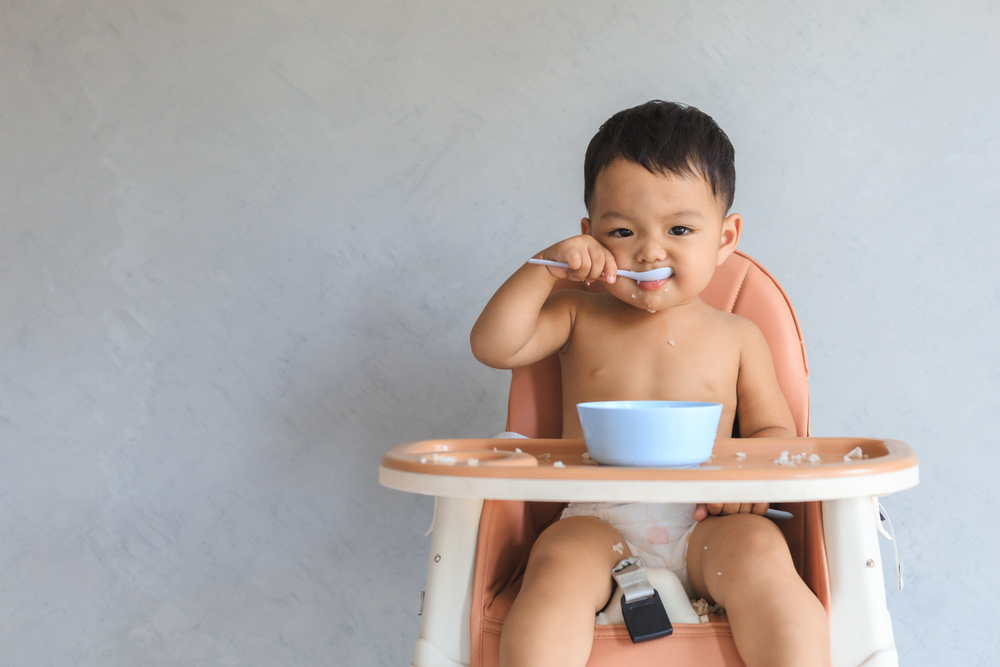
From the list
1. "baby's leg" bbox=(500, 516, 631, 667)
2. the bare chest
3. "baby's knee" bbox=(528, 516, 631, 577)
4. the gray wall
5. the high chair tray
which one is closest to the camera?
the high chair tray

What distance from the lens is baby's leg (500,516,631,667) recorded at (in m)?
0.71

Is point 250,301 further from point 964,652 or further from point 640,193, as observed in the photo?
point 964,652

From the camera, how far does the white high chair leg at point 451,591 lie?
75cm

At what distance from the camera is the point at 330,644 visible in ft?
4.56

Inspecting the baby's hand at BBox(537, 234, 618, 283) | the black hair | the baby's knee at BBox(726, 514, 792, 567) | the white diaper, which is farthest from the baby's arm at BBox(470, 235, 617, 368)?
the baby's knee at BBox(726, 514, 792, 567)

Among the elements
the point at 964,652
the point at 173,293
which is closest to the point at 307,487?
the point at 173,293

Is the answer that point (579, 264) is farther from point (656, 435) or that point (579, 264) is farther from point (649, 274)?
point (656, 435)

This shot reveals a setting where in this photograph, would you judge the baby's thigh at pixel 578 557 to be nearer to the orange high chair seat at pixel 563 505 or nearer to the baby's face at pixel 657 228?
the orange high chair seat at pixel 563 505

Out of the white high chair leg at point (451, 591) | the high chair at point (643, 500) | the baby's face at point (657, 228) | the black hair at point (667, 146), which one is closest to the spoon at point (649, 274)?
the baby's face at point (657, 228)

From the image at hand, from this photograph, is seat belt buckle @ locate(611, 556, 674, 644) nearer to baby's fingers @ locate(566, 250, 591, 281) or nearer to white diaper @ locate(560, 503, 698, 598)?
white diaper @ locate(560, 503, 698, 598)

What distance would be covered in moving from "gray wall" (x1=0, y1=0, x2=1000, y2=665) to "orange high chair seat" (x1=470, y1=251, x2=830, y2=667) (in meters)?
0.28

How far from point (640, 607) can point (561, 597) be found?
79 mm

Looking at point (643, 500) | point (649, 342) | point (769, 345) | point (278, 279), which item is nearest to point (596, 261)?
point (649, 342)

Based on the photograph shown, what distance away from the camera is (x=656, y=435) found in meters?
0.68
